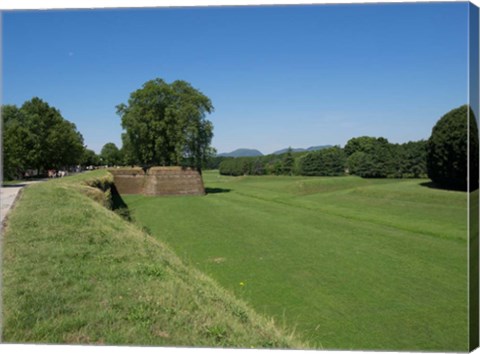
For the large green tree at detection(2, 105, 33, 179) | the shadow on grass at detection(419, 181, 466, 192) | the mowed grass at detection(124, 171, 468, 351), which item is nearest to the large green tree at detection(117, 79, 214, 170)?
the mowed grass at detection(124, 171, 468, 351)

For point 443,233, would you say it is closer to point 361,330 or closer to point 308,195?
point 361,330

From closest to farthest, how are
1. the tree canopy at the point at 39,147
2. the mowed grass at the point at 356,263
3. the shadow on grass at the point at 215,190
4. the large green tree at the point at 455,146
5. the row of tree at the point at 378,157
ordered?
1. the large green tree at the point at 455,146
2. the mowed grass at the point at 356,263
3. the row of tree at the point at 378,157
4. the tree canopy at the point at 39,147
5. the shadow on grass at the point at 215,190

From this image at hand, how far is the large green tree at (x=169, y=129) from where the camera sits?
2442cm

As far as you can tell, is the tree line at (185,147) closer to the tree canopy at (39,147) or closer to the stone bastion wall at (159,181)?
the tree canopy at (39,147)

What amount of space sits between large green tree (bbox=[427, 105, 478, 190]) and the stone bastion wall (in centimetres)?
2167

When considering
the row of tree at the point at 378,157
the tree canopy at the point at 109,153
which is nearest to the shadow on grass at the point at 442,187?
the row of tree at the point at 378,157

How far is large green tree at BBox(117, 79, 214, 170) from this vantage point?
24422mm

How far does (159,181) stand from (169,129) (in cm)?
362

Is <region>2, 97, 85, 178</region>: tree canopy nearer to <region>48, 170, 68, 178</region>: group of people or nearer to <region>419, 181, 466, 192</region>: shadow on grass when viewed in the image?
<region>48, 170, 68, 178</region>: group of people

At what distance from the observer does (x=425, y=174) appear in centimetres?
679

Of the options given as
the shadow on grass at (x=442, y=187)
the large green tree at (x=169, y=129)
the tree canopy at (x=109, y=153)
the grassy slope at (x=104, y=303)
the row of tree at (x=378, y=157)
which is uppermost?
the large green tree at (x=169, y=129)

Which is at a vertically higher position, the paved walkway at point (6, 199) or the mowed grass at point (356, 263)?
the paved walkway at point (6, 199)

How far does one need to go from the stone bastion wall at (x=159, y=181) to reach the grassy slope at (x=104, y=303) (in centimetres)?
2043

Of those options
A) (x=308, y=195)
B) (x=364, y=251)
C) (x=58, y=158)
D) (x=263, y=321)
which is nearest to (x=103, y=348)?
(x=263, y=321)
